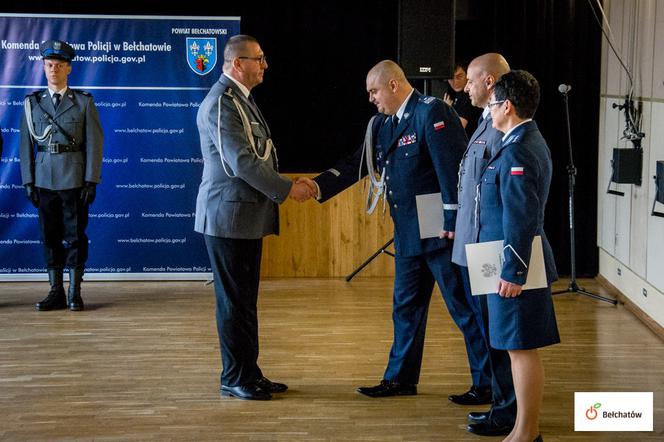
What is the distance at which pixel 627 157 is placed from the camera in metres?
6.66

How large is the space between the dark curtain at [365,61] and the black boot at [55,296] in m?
2.13

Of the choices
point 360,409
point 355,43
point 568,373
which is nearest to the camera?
point 360,409

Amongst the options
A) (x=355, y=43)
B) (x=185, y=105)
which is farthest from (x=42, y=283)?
(x=355, y=43)

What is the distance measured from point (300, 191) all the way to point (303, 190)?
0.08 ft

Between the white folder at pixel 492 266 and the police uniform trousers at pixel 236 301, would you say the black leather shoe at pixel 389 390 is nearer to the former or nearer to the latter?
the police uniform trousers at pixel 236 301

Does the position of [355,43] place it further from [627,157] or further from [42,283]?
[42,283]

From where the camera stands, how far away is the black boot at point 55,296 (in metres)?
6.87

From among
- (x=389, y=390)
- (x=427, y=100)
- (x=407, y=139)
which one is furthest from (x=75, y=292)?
(x=427, y=100)

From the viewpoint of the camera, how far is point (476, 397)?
15.6 ft

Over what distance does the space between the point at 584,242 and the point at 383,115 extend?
361 centimetres

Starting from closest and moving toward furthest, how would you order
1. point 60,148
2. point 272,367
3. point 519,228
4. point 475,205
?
point 519,228 → point 475,205 → point 272,367 → point 60,148

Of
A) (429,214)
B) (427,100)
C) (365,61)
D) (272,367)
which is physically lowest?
(272,367)

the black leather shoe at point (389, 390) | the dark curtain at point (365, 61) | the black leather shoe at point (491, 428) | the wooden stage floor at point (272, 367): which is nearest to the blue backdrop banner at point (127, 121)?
the wooden stage floor at point (272, 367)

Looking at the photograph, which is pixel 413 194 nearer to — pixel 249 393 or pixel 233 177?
pixel 233 177
